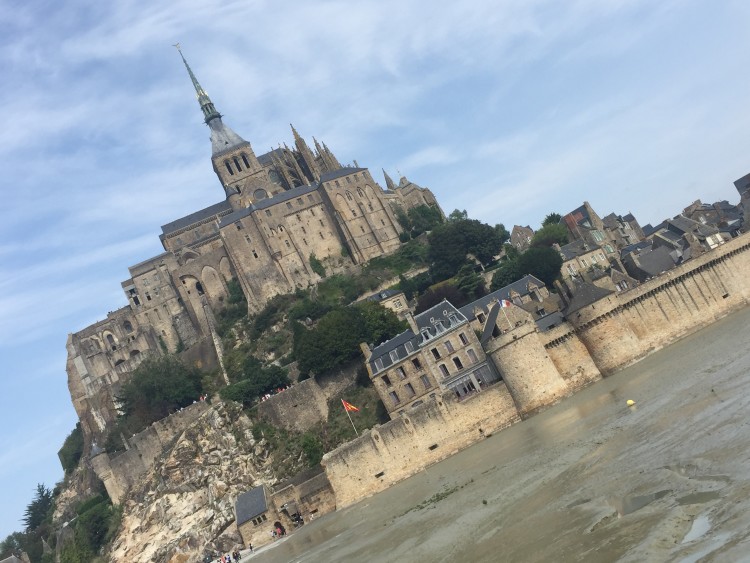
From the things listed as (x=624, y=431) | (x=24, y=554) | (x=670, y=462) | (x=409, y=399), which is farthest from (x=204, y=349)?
(x=670, y=462)

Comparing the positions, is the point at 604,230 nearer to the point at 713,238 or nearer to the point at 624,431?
the point at 713,238

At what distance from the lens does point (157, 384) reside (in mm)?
63531

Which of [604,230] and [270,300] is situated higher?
[270,300]

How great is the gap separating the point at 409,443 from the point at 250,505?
10.4 m

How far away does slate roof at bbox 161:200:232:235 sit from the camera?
9162 centimetres

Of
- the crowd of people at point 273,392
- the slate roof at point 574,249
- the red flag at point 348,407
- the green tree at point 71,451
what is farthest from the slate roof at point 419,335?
the green tree at point 71,451

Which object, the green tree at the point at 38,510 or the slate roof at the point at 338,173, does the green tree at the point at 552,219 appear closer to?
the slate roof at the point at 338,173

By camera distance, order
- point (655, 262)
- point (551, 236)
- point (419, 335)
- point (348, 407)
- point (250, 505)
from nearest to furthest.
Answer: point (250, 505), point (348, 407), point (419, 335), point (655, 262), point (551, 236)

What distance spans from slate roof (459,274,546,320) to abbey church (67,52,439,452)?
25.6 m

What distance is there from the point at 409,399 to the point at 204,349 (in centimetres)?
3270

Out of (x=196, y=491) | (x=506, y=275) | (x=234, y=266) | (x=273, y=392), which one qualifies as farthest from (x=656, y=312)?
(x=234, y=266)

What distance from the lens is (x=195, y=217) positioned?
304ft

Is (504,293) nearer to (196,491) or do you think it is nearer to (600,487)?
(196,491)

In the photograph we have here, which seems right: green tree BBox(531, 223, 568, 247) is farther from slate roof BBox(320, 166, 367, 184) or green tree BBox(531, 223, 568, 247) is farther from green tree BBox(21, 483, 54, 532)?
green tree BBox(21, 483, 54, 532)
